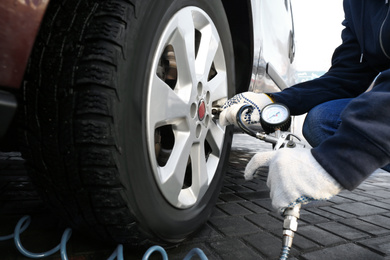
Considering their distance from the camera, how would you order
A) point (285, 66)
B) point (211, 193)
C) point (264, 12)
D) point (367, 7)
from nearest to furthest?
point (367, 7) → point (211, 193) → point (264, 12) → point (285, 66)

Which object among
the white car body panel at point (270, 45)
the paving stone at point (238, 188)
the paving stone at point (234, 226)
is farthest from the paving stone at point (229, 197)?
the white car body panel at point (270, 45)

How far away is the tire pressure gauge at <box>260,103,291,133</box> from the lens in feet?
3.44

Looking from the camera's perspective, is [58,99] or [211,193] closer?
[58,99]

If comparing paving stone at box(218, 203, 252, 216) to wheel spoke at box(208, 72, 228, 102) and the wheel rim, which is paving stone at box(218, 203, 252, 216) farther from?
wheel spoke at box(208, 72, 228, 102)

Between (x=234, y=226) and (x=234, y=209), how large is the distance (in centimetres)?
20

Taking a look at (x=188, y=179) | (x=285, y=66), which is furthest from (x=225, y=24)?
(x=285, y=66)

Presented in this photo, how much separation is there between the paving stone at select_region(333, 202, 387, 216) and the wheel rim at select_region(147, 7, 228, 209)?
0.76 m

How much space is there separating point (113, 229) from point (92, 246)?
20 cm

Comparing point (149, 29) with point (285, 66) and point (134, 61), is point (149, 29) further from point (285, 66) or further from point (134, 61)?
point (285, 66)

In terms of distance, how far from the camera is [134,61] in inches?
27.9

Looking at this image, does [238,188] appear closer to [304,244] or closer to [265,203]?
[265,203]

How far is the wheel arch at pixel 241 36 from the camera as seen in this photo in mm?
1355

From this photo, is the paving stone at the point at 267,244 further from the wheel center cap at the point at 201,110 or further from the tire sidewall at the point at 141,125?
the wheel center cap at the point at 201,110

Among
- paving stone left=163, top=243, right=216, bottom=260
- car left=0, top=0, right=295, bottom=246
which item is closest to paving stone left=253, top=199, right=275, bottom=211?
paving stone left=163, top=243, right=216, bottom=260
